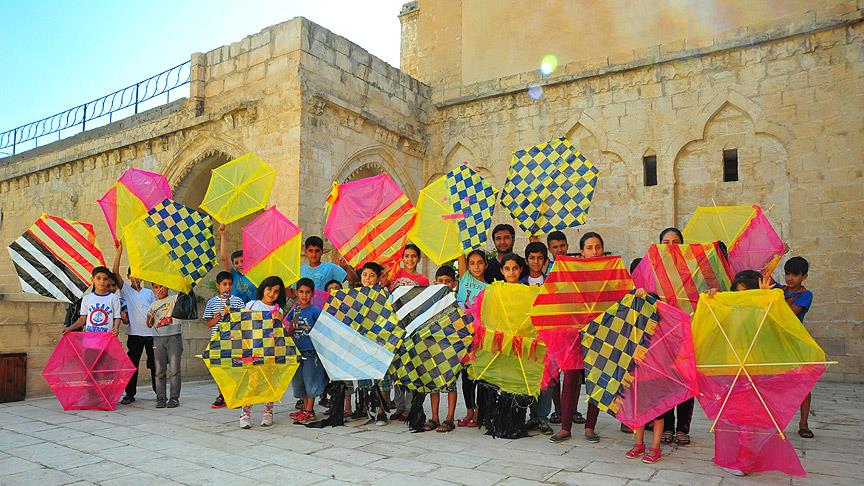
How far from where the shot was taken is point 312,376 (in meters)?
5.88

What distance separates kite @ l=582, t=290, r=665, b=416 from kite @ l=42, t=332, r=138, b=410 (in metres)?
4.89

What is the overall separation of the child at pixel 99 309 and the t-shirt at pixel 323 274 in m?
2.13

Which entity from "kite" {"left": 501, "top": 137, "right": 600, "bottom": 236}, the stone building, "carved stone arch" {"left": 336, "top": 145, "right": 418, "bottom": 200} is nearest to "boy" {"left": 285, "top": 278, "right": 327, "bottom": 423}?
"kite" {"left": 501, "top": 137, "right": 600, "bottom": 236}

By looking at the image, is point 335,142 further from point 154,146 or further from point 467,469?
point 467,469

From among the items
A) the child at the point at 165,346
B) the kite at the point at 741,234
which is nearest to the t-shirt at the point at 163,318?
the child at the point at 165,346

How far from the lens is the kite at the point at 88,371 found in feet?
20.4

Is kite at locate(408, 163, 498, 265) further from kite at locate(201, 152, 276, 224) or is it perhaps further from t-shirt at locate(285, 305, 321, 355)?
kite at locate(201, 152, 276, 224)

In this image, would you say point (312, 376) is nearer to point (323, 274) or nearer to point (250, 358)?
point (250, 358)

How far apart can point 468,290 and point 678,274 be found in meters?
1.99

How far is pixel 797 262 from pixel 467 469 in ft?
12.0

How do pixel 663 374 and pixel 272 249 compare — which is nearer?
pixel 663 374

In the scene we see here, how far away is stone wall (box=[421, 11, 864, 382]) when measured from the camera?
9156 millimetres

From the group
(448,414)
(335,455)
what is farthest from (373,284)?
(335,455)

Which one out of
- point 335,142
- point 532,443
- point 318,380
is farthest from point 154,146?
point 532,443
